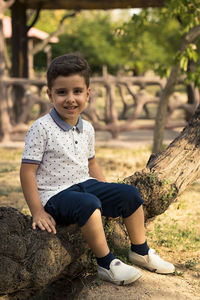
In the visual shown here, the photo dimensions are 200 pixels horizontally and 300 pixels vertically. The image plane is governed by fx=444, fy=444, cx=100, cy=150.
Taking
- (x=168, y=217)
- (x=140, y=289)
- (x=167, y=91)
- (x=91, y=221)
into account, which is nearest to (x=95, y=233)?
(x=91, y=221)

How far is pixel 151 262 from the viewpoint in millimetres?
2963

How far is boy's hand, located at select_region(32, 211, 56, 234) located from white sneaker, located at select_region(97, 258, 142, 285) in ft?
1.35

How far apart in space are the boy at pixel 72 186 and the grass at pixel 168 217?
644 millimetres

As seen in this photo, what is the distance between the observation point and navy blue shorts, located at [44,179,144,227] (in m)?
2.57

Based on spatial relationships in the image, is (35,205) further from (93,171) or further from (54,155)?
(93,171)

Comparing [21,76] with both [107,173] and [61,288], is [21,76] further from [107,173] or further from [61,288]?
[61,288]

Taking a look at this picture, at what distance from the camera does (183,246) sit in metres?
3.98

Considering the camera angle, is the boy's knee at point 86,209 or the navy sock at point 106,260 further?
the navy sock at point 106,260

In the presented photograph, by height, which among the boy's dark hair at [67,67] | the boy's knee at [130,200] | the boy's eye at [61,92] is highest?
the boy's dark hair at [67,67]

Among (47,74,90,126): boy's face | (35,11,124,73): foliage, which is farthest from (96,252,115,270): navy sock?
(35,11,124,73): foliage

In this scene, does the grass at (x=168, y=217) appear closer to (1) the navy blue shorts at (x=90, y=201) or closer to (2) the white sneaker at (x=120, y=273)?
(2) the white sneaker at (x=120, y=273)

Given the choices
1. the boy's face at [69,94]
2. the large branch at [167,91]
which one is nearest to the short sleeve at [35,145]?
the boy's face at [69,94]

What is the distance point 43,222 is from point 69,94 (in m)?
0.81

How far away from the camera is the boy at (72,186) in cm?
263
